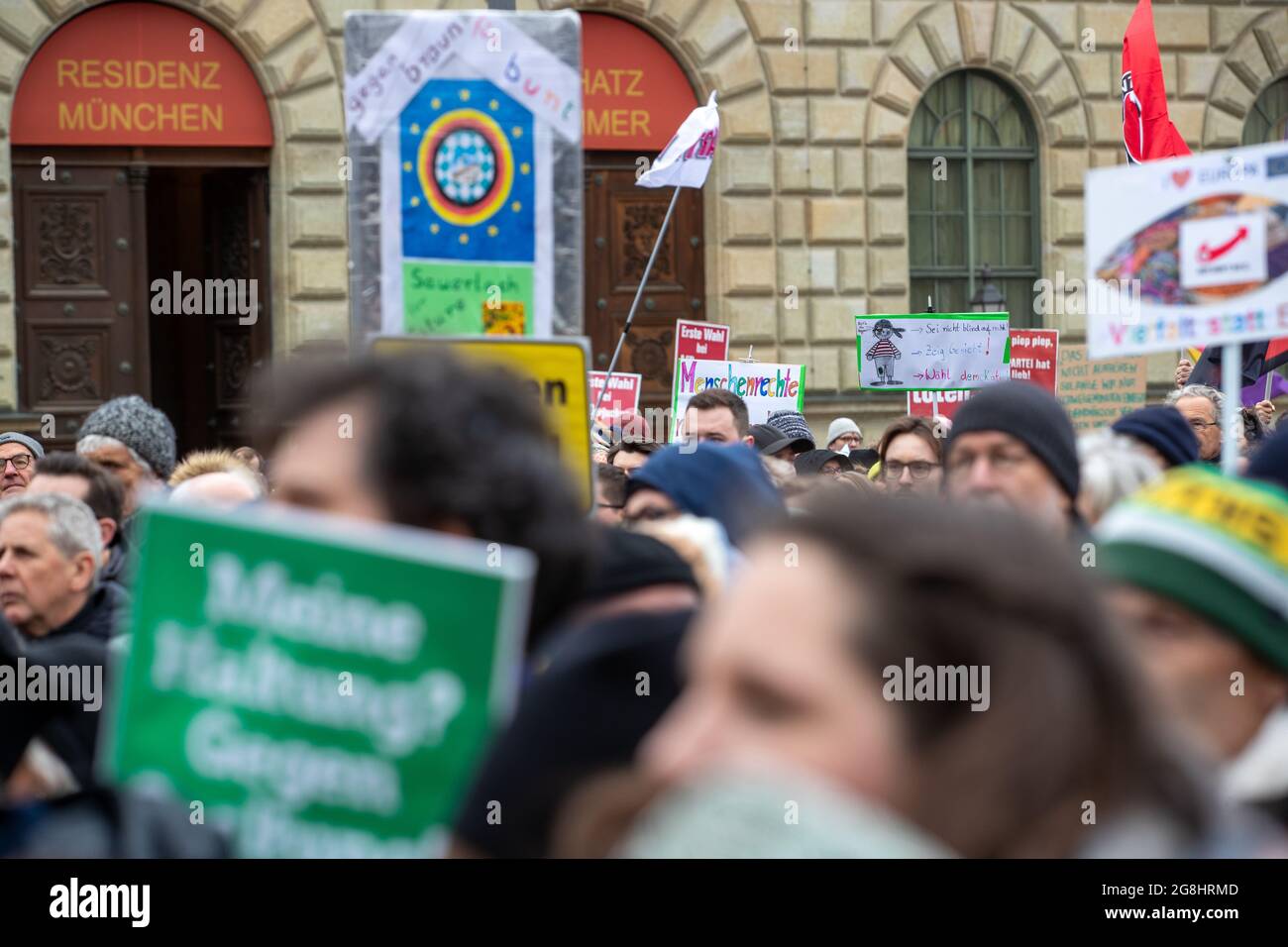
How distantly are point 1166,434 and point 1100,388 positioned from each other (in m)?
8.26

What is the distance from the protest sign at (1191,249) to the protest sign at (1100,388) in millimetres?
→ 7804

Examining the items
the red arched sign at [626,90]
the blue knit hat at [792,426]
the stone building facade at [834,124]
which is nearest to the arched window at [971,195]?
the stone building facade at [834,124]

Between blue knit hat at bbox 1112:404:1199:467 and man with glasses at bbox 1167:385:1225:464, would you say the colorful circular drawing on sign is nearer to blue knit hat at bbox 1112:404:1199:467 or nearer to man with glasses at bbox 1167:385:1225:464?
blue knit hat at bbox 1112:404:1199:467

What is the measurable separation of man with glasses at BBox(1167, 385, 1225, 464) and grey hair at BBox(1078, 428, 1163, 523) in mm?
4078

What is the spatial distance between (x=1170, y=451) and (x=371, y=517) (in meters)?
3.61

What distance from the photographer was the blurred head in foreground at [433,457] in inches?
96.5

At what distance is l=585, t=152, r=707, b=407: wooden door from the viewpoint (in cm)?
1936

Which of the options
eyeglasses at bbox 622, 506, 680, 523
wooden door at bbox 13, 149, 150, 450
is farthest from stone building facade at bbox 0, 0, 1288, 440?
eyeglasses at bbox 622, 506, 680, 523

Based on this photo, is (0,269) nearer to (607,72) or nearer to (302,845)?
(607,72)

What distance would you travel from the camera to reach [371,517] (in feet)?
8.00

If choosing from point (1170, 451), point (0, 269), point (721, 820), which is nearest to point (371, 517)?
point (721, 820)

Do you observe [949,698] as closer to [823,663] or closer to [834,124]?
[823,663]

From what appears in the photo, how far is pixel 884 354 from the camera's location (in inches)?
552

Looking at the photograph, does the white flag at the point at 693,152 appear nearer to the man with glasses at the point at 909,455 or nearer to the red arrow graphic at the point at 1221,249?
the man with glasses at the point at 909,455
